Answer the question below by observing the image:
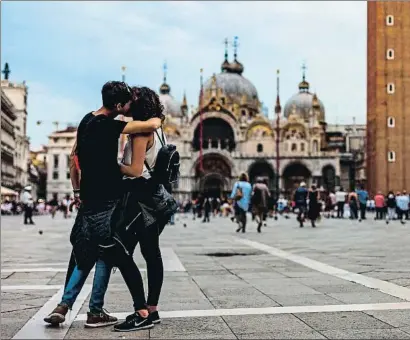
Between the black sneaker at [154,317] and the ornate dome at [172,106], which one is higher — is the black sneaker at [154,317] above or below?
below

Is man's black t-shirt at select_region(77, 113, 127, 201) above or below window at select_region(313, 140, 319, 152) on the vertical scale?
below

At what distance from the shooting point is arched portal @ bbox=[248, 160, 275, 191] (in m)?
75.5

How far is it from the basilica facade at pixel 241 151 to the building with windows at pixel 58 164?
79.0 ft

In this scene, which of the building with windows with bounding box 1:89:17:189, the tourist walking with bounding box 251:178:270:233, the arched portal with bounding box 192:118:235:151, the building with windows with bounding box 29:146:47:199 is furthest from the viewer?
the building with windows with bounding box 29:146:47:199

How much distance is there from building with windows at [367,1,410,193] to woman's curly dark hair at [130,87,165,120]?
49.7m

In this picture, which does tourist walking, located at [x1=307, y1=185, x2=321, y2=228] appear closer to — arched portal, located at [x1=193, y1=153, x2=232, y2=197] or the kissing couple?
the kissing couple

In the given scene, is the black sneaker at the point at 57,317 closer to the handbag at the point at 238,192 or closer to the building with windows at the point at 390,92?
the handbag at the point at 238,192

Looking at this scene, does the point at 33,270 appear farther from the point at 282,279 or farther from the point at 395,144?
the point at 395,144

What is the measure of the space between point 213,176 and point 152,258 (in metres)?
70.5

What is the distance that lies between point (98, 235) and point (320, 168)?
234ft

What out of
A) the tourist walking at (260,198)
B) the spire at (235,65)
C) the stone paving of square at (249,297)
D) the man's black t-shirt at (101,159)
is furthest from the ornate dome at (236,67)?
the man's black t-shirt at (101,159)

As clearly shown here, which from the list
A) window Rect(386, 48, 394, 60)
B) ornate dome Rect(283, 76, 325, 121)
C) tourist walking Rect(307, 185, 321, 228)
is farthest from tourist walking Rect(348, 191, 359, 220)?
ornate dome Rect(283, 76, 325, 121)

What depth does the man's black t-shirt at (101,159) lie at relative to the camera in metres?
4.64

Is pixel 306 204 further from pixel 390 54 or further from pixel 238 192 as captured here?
pixel 390 54
